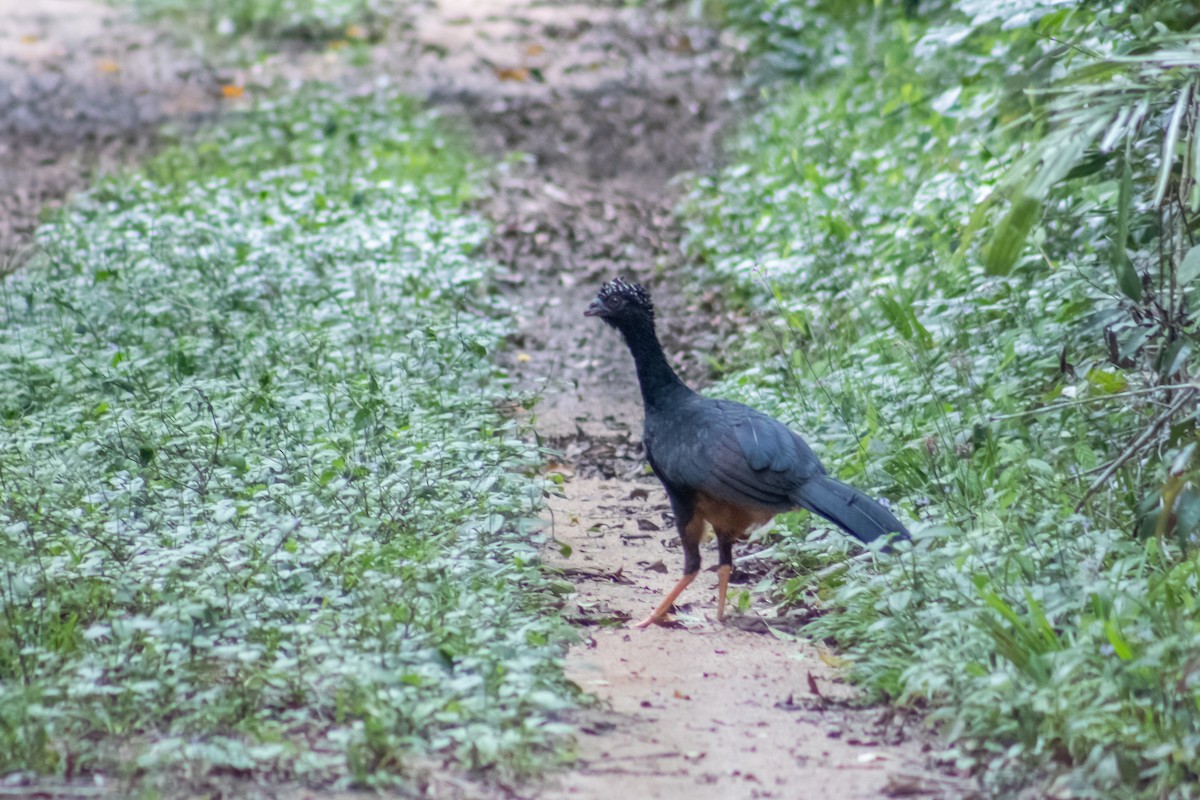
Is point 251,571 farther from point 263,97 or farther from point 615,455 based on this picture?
point 263,97

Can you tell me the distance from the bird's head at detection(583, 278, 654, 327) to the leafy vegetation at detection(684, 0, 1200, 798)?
0.94 metres

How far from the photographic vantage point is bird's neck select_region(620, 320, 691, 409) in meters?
5.50

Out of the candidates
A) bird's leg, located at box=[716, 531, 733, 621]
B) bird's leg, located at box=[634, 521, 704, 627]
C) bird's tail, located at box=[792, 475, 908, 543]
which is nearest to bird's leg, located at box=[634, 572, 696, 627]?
bird's leg, located at box=[634, 521, 704, 627]

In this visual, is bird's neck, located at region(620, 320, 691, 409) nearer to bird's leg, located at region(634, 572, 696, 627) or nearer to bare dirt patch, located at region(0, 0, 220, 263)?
bird's leg, located at region(634, 572, 696, 627)

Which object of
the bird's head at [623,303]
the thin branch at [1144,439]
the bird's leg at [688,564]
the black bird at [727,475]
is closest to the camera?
the thin branch at [1144,439]

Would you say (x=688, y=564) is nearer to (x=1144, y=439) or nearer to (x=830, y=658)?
(x=830, y=658)

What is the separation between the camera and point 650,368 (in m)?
5.56

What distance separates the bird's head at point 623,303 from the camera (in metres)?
5.66

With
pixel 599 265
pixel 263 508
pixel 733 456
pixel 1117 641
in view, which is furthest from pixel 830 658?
pixel 599 265

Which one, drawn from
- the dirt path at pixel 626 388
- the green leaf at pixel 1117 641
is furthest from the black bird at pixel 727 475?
the green leaf at pixel 1117 641

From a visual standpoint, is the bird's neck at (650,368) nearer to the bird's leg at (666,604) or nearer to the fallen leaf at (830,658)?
the bird's leg at (666,604)

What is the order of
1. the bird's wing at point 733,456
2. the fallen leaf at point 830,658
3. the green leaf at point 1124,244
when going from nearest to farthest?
the green leaf at point 1124,244 → the fallen leaf at point 830,658 → the bird's wing at point 733,456

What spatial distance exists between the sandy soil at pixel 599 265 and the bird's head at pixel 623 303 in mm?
643

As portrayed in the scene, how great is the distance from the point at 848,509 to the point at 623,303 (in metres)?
1.44
